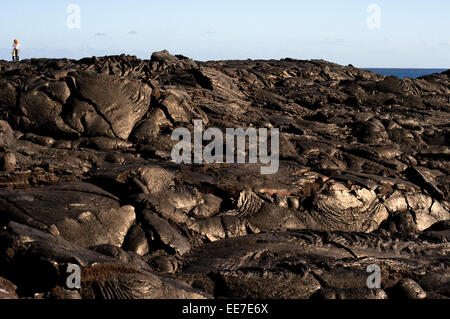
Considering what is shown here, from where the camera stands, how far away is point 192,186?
13.6m

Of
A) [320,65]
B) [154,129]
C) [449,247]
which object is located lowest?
[449,247]

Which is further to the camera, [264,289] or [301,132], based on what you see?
[301,132]

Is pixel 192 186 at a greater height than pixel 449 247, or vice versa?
pixel 192 186

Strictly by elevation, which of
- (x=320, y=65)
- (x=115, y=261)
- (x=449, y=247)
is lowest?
(x=449, y=247)

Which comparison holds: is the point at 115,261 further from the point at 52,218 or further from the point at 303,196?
the point at 303,196

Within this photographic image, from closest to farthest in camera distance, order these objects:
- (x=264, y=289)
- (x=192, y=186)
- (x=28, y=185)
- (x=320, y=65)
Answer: (x=264, y=289) → (x=28, y=185) → (x=192, y=186) → (x=320, y=65)

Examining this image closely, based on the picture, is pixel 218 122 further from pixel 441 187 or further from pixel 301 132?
pixel 441 187

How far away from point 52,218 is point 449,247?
27.7 ft

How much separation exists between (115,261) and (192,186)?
5.03 meters

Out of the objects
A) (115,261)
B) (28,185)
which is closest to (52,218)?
(28,185)

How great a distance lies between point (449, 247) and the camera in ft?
42.2
